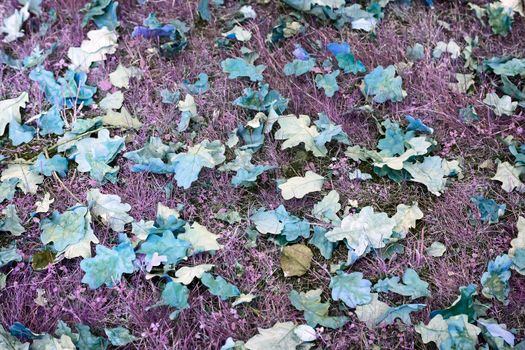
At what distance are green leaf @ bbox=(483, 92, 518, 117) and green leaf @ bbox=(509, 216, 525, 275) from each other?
1.79 feet

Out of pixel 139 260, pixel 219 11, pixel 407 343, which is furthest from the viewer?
pixel 219 11

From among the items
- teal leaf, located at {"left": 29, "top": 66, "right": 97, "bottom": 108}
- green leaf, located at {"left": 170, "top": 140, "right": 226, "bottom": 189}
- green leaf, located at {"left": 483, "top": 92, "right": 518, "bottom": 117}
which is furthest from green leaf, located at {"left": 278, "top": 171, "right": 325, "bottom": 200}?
teal leaf, located at {"left": 29, "top": 66, "right": 97, "bottom": 108}

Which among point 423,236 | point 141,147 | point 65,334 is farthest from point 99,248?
point 423,236

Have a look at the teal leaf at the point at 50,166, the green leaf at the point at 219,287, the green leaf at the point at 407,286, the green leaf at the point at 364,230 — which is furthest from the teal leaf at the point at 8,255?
the green leaf at the point at 407,286

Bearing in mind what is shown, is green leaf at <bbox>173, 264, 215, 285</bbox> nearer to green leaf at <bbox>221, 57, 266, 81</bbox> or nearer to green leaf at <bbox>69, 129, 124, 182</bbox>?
green leaf at <bbox>69, 129, 124, 182</bbox>

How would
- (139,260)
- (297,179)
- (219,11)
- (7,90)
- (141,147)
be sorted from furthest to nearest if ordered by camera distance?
(219,11), (7,90), (141,147), (297,179), (139,260)

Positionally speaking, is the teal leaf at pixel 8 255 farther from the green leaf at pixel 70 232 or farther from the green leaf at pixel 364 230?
the green leaf at pixel 364 230

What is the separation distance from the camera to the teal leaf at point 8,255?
197 centimetres

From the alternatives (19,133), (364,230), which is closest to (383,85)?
(364,230)

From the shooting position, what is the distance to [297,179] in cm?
218

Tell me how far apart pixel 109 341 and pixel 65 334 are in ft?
0.46

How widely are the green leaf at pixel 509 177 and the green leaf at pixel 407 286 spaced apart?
55 centimetres

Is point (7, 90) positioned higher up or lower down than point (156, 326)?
higher up

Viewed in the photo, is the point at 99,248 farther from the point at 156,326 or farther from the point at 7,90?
the point at 7,90
